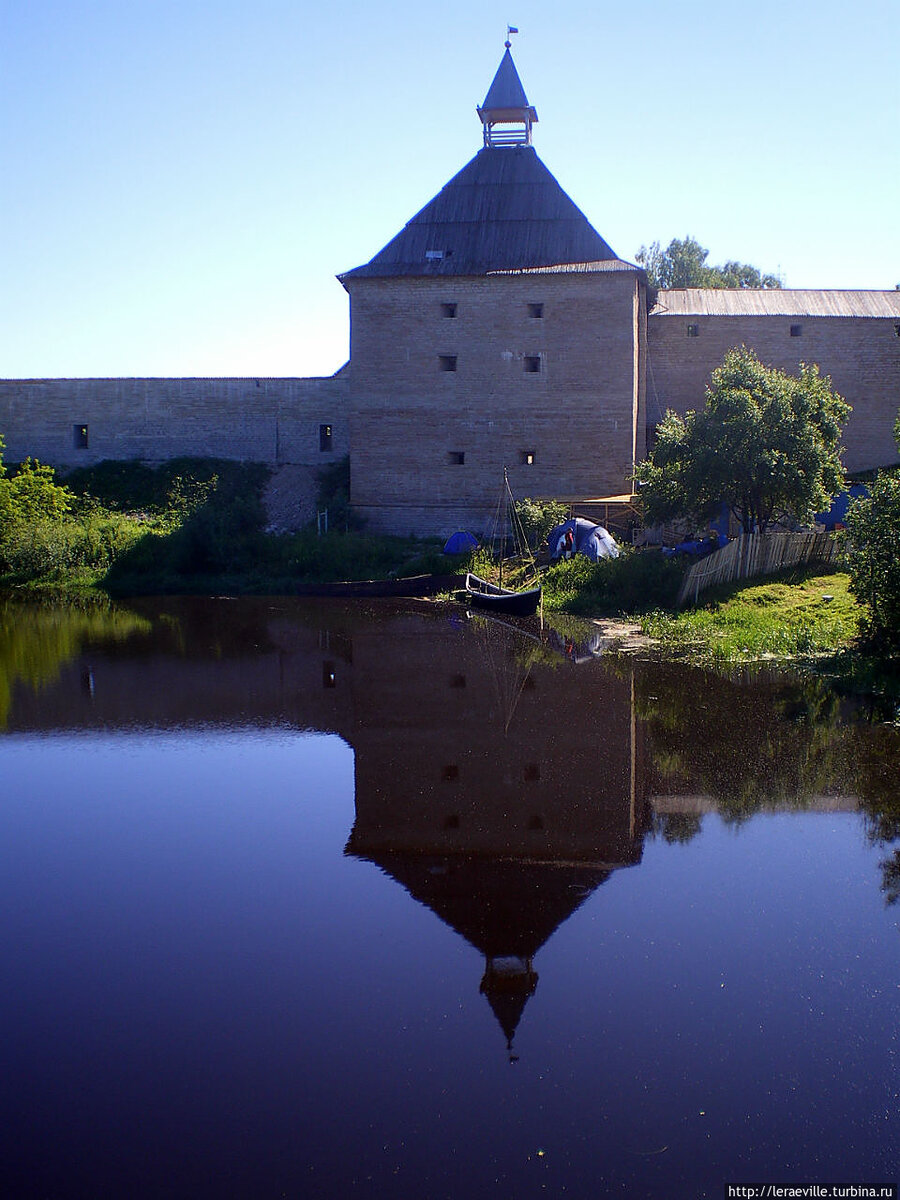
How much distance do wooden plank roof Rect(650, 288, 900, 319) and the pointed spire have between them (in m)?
6.97

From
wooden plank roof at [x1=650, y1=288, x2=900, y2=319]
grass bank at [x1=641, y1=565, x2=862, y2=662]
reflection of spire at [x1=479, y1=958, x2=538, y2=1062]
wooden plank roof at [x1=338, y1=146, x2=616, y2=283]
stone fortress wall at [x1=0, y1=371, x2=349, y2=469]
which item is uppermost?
wooden plank roof at [x1=338, y1=146, x2=616, y2=283]

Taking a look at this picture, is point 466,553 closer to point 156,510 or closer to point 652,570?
point 652,570

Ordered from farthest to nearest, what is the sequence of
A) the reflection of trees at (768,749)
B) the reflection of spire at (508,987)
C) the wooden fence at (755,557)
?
1. the wooden fence at (755,557)
2. the reflection of trees at (768,749)
3. the reflection of spire at (508,987)

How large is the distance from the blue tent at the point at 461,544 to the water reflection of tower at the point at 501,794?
11.9m

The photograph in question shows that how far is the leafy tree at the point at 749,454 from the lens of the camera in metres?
19.8

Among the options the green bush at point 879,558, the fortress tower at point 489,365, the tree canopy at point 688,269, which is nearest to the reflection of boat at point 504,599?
the fortress tower at point 489,365

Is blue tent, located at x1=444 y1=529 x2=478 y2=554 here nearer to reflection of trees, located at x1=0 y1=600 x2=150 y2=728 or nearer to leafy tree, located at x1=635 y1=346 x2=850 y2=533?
leafy tree, located at x1=635 y1=346 x2=850 y2=533

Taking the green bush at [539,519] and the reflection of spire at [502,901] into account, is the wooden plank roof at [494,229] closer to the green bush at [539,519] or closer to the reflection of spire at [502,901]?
the green bush at [539,519]

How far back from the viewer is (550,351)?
94.0ft

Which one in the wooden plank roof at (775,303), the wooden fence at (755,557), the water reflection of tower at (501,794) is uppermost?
the wooden plank roof at (775,303)

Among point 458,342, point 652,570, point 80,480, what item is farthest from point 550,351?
point 80,480

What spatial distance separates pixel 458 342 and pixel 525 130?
816 cm

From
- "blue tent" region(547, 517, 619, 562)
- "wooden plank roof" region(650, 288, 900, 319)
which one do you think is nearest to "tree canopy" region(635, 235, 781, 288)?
"wooden plank roof" region(650, 288, 900, 319)

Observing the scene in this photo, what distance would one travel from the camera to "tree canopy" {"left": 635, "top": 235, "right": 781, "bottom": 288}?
50.2m
